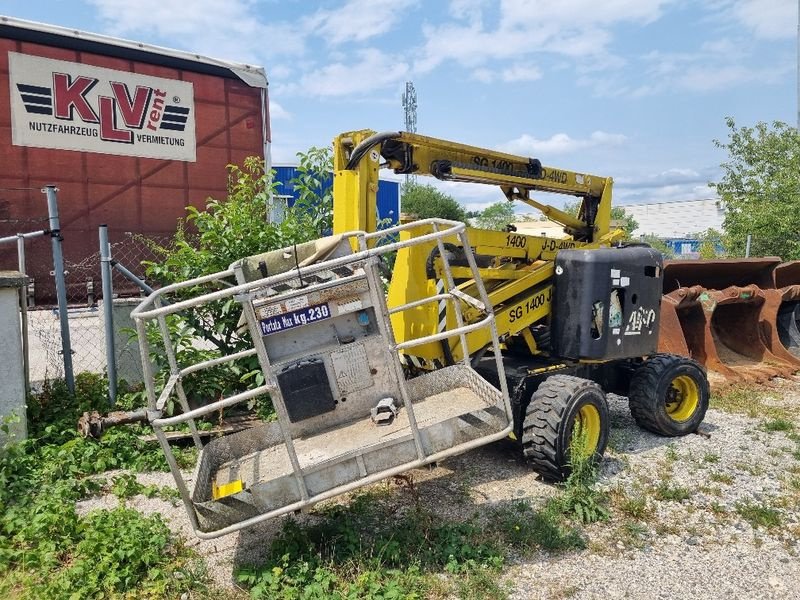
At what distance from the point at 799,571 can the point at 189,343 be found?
16.3 feet

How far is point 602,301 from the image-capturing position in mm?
5316

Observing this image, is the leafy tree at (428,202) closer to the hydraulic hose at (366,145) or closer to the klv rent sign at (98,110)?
the klv rent sign at (98,110)

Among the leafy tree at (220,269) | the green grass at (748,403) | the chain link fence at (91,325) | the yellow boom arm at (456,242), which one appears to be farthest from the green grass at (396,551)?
the green grass at (748,403)

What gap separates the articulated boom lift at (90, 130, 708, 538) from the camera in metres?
3.37

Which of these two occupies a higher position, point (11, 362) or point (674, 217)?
point (674, 217)

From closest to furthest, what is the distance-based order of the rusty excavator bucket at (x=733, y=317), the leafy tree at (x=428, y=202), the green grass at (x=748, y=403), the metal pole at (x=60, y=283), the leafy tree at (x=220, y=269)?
the metal pole at (x=60, y=283)
the leafy tree at (x=220, y=269)
the green grass at (x=748, y=403)
the rusty excavator bucket at (x=733, y=317)
the leafy tree at (x=428, y=202)

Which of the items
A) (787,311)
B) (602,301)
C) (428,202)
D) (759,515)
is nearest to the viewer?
(759,515)

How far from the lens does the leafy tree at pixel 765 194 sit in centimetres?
1477

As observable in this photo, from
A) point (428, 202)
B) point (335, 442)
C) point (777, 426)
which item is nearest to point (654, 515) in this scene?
point (335, 442)

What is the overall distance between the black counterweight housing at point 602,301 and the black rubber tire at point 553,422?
639 millimetres

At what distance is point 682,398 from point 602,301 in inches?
62.9

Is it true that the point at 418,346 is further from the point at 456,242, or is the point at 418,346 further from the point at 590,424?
the point at 590,424

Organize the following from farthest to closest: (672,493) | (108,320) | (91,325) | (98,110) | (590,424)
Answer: (98,110), (91,325), (108,320), (590,424), (672,493)

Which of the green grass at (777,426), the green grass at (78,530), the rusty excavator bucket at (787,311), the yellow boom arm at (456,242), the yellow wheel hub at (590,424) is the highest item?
the yellow boom arm at (456,242)
